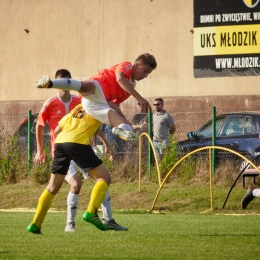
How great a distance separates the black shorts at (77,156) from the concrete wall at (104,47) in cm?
2132

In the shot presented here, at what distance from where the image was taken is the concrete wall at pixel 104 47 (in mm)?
33125

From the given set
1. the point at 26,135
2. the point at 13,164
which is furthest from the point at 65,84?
the point at 26,135

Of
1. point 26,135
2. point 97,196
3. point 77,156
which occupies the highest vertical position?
point 77,156

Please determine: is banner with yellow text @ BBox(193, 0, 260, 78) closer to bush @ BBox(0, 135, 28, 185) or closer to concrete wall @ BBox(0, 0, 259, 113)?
concrete wall @ BBox(0, 0, 259, 113)

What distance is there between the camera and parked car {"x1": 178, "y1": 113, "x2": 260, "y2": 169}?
70.8ft

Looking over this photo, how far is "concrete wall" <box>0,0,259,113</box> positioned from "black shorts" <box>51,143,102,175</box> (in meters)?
21.3

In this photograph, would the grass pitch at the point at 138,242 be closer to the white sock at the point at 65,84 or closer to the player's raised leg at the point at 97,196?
the player's raised leg at the point at 97,196

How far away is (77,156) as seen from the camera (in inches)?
435

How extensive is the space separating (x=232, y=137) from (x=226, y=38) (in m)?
11.0

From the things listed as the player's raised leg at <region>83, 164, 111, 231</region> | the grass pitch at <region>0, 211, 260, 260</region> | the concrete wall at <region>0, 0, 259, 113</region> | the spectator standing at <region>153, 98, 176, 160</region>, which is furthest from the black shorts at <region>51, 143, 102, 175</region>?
the concrete wall at <region>0, 0, 259, 113</region>

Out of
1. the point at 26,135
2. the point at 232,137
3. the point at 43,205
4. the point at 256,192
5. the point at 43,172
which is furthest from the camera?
the point at 26,135

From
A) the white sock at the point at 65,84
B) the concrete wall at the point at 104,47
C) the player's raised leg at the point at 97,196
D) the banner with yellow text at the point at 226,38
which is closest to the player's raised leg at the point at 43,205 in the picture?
the player's raised leg at the point at 97,196

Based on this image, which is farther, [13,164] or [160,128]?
[13,164]

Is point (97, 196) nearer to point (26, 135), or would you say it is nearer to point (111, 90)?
point (111, 90)
